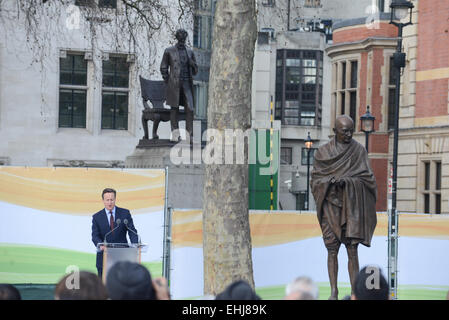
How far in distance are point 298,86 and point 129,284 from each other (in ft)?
173

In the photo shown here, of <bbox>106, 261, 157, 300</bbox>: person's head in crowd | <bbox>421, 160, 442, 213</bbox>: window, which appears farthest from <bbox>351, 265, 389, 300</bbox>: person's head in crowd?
<bbox>421, 160, 442, 213</bbox>: window

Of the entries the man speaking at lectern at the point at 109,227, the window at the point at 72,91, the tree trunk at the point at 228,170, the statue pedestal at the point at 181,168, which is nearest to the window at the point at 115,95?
the window at the point at 72,91

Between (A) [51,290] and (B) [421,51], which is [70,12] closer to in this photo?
(B) [421,51]

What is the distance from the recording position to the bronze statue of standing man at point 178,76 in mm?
17578

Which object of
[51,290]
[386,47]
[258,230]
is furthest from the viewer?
[386,47]

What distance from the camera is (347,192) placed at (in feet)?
36.9

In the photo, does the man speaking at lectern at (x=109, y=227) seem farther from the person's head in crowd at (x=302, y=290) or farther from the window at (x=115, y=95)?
the window at (x=115, y=95)

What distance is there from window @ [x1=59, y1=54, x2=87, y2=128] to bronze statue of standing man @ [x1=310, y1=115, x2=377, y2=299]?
1993cm

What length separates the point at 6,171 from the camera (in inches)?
555

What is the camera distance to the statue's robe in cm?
1125

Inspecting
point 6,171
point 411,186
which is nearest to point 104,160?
point 411,186

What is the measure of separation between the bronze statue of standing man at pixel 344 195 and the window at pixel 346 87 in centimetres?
2828
